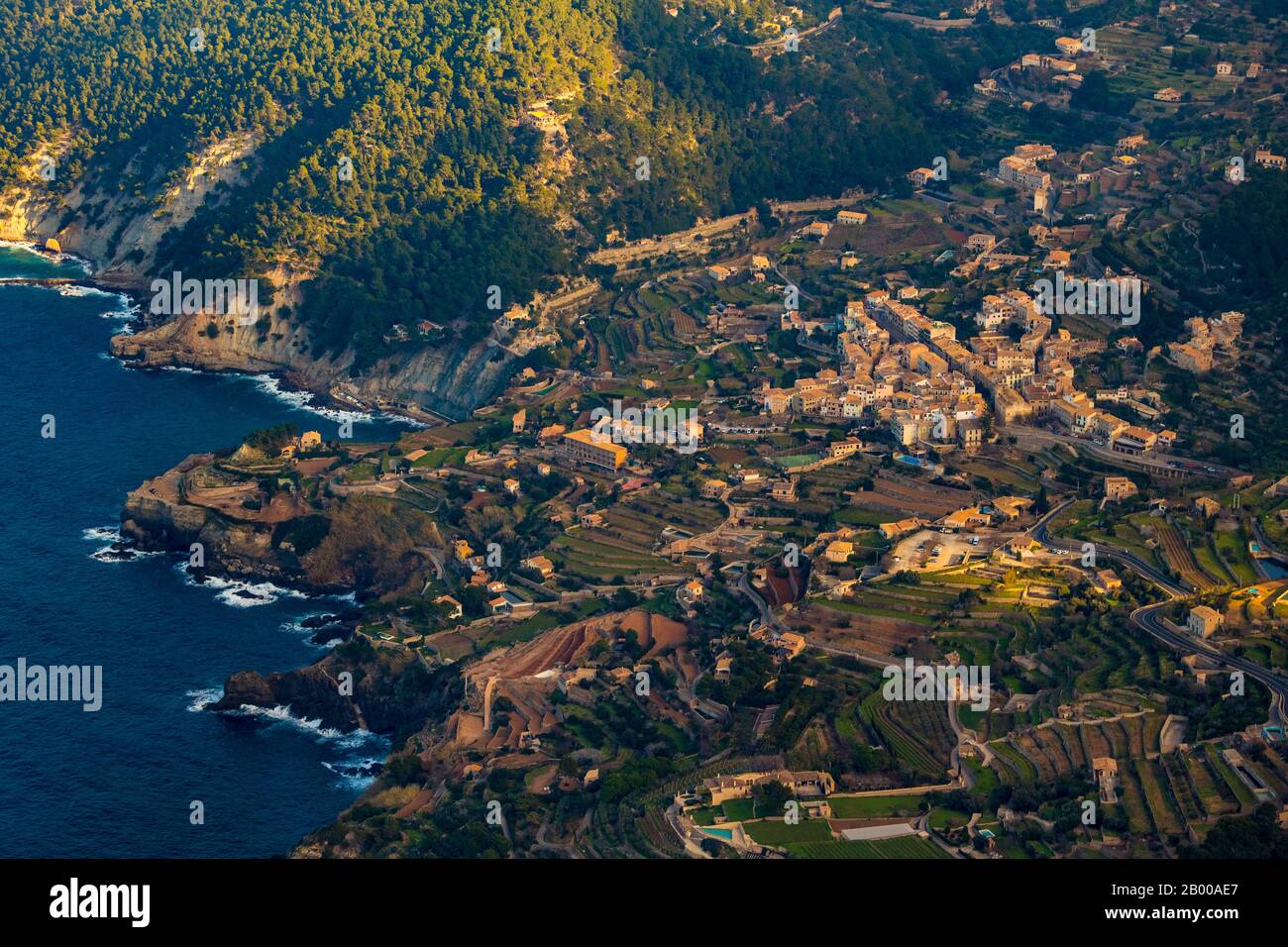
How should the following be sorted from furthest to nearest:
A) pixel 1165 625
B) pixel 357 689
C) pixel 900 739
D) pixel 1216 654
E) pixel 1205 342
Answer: pixel 1205 342 < pixel 357 689 < pixel 1165 625 < pixel 1216 654 < pixel 900 739

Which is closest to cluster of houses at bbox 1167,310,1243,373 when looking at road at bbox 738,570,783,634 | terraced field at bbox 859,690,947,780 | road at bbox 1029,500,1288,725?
road at bbox 1029,500,1288,725

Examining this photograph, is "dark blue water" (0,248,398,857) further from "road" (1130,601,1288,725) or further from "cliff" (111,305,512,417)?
"road" (1130,601,1288,725)

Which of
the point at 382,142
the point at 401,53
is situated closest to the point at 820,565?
the point at 382,142

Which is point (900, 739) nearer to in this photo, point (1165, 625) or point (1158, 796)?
point (1158, 796)

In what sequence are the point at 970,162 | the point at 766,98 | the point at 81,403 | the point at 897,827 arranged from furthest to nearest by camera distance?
the point at 766,98, the point at 970,162, the point at 81,403, the point at 897,827

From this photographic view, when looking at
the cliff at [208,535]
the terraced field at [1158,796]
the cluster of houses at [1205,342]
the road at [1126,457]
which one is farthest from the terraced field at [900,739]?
the cluster of houses at [1205,342]

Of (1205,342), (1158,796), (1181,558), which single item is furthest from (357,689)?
(1205,342)

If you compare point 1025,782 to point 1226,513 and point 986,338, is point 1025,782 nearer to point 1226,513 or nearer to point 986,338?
point 1226,513

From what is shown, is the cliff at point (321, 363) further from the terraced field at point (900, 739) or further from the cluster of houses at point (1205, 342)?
the terraced field at point (900, 739)
